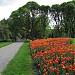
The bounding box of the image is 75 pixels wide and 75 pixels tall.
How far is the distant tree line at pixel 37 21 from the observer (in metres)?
79.0

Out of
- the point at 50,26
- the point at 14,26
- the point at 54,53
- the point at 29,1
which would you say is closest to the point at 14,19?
the point at 14,26

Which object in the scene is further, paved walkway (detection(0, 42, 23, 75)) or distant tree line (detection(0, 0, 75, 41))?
distant tree line (detection(0, 0, 75, 41))

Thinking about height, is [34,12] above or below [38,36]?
above

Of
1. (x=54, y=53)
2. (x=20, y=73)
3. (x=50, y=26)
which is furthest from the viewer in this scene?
(x=50, y=26)

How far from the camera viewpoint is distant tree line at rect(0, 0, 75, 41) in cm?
7900

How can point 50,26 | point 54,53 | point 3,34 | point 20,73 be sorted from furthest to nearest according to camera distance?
point 50,26, point 3,34, point 54,53, point 20,73

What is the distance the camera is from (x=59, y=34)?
82625 mm

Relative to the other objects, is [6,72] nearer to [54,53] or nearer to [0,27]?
[54,53]

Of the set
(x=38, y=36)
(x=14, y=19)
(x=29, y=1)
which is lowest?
(x=38, y=36)

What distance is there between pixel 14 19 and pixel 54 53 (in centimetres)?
6809

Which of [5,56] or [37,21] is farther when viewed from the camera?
[37,21]

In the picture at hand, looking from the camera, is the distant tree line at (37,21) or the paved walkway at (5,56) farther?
the distant tree line at (37,21)

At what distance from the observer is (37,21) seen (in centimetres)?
8031

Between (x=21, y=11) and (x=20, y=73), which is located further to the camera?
(x=21, y=11)
